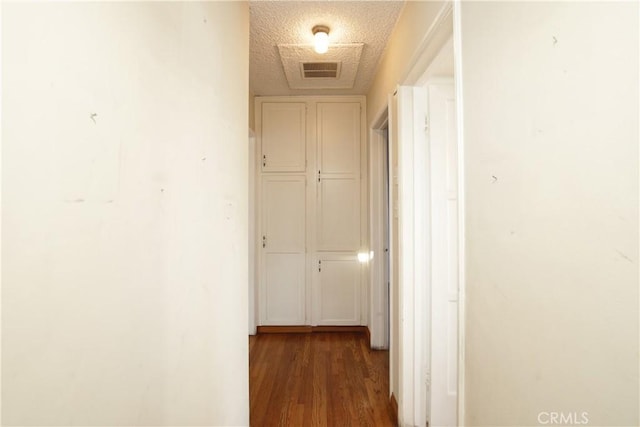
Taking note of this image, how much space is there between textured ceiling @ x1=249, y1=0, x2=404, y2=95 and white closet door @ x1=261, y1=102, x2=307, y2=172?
0.67 metres

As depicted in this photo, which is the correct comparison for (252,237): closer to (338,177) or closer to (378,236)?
(338,177)

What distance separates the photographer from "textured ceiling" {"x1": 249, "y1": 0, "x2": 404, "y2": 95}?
74.4 inches

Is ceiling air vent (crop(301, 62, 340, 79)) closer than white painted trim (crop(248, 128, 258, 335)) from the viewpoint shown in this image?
Yes

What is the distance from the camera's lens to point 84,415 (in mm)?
598

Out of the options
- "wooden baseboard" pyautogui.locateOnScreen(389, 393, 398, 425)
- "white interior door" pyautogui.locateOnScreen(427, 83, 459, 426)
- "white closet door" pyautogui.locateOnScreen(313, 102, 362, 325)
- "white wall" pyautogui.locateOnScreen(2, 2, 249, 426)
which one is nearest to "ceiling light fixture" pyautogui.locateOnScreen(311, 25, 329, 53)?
"white interior door" pyautogui.locateOnScreen(427, 83, 459, 426)

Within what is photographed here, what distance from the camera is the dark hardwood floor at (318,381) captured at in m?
2.08

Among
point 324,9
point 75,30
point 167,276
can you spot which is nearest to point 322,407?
point 167,276

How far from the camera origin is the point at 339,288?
3510 mm

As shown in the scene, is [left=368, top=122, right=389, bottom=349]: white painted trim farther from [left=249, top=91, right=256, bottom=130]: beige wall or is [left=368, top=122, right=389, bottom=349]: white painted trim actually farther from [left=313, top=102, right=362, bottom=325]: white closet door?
[left=249, top=91, right=256, bottom=130]: beige wall

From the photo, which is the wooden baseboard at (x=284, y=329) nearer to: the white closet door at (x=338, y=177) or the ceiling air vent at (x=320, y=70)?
the white closet door at (x=338, y=177)

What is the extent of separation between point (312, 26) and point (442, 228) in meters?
1.57

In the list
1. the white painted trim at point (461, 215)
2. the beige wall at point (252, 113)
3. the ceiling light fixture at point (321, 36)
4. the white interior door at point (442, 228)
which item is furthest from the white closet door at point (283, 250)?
the white painted trim at point (461, 215)

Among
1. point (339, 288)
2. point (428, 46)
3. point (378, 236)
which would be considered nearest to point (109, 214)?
point (428, 46)

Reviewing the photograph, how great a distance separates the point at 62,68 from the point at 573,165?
97cm
